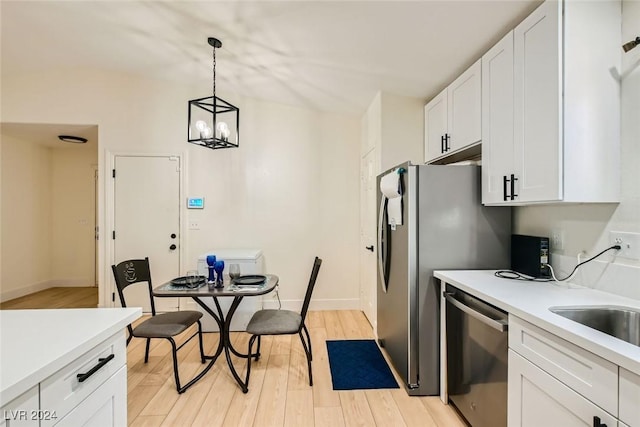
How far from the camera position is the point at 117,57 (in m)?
3.34

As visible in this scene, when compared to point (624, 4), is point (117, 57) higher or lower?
higher

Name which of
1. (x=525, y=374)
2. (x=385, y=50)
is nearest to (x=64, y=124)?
(x=385, y=50)

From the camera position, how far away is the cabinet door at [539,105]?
1477 millimetres

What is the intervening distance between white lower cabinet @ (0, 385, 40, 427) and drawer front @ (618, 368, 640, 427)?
5.39 feet

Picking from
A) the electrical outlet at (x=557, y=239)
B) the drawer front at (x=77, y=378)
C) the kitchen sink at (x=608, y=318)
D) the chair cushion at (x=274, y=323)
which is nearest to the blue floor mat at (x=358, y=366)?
the chair cushion at (x=274, y=323)

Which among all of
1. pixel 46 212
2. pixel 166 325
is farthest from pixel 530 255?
pixel 46 212

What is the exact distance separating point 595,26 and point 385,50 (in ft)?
4.26

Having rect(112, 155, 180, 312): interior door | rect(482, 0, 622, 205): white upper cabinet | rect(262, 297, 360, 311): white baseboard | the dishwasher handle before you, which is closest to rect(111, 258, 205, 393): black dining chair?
rect(112, 155, 180, 312): interior door

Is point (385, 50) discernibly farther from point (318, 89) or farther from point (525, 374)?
point (525, 374)

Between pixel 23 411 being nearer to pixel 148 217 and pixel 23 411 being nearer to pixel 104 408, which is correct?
pixel 104 408

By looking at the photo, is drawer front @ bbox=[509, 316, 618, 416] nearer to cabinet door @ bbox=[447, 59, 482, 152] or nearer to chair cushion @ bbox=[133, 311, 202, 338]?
cabinet door @ bbox=[447, 59, 482, 152]

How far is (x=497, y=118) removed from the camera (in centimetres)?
192

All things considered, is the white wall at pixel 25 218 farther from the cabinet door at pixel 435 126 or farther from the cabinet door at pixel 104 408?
the cabinet door at pixel 435 126

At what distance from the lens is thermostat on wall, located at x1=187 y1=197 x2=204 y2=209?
3828mm
